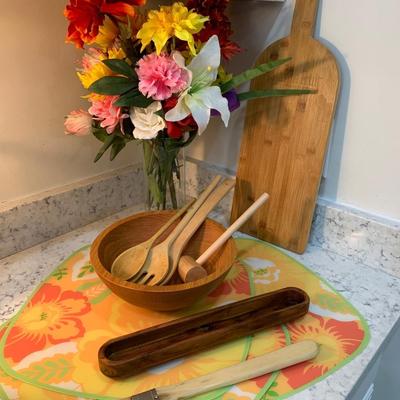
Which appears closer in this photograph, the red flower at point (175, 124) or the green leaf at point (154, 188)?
the red flower at point (175, 124)

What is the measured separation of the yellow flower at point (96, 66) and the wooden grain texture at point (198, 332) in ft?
1.30

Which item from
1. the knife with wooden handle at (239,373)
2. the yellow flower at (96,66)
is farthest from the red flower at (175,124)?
the knife with wooden handle at (239,373)

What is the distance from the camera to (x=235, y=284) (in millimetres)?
754

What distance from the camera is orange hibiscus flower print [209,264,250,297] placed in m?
0.73

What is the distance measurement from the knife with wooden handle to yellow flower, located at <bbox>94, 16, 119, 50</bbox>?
523mm

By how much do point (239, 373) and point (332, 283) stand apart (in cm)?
28

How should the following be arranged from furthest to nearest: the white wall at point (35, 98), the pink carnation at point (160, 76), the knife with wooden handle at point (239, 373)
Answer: the white wall at point (35, 98), the pink carnation at point (160, 76), the knife with wooden handle at point (239, 373)

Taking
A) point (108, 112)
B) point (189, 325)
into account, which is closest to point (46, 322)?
point (189, 325)

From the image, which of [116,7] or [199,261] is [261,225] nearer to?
[199,261]

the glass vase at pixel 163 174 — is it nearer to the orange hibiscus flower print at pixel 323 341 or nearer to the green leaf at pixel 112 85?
the green leaf at pixel 112 85

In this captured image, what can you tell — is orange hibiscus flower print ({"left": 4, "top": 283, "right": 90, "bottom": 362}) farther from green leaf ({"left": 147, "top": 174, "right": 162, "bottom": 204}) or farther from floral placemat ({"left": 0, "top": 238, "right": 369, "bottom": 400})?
green leaf ({"left": 147, "top": 174, "right": 162, "bottom": 204})

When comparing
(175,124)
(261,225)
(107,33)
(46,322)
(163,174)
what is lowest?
(46,322)

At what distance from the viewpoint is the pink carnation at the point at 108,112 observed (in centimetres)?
67

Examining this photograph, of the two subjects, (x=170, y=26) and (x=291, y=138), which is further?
(x=291, y=138)
